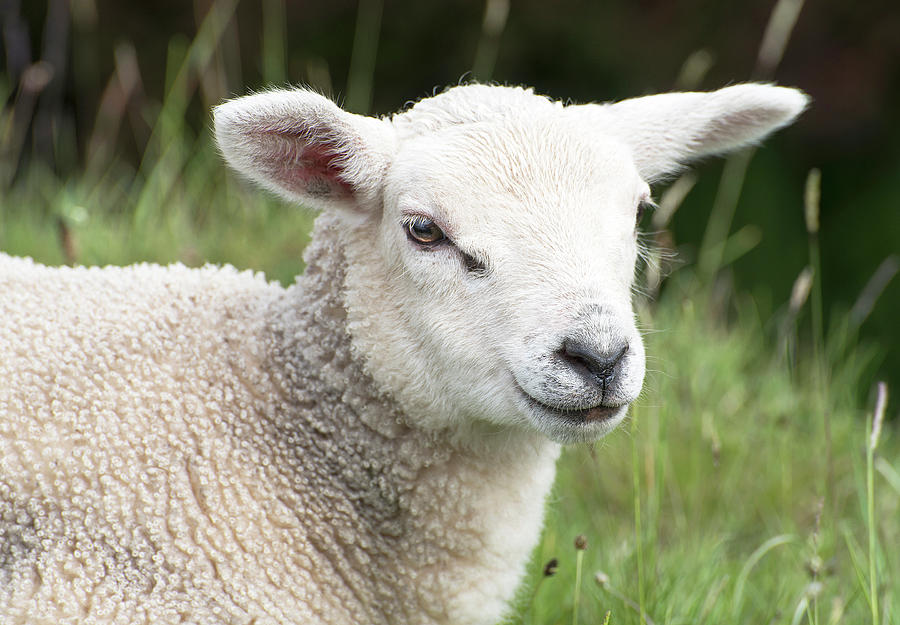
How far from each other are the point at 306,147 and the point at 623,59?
7.52 metres

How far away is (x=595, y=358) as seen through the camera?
225 cm

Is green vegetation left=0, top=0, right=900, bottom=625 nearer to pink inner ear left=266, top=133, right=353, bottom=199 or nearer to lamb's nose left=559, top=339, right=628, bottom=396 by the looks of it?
lamb's nose left=559, top=339, right=628, bottom=396

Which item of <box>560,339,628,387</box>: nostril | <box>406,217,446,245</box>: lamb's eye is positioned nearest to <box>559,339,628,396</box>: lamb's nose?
<box>560,339,628,387</box>: nostril

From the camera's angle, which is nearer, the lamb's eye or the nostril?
the nostril

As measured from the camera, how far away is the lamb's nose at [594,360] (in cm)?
225

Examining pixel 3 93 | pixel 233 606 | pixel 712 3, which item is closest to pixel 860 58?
pixel 712 3

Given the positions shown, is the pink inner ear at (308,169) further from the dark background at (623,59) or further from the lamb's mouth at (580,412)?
the dark background at (623,59)

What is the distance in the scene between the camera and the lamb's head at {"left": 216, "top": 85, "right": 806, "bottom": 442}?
233 centimetres

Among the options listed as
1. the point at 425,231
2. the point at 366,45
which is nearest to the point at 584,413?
the point at 425,231

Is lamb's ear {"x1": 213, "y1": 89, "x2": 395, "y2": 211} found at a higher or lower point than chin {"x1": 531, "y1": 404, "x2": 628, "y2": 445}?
higher

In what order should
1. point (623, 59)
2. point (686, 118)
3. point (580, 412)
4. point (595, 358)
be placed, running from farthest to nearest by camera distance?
point (623, 59) < point (686, 118) < point (580, 412) < point (595, 358)

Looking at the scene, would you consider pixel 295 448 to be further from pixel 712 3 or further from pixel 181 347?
pixel 712 3

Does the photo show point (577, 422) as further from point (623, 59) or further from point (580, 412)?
point (623, 59)

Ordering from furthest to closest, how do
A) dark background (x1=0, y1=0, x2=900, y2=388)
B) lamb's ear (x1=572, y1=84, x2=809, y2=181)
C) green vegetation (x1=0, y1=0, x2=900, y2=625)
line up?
dark background (x1=0, y1=0, x2=900, y2=388), green vegetation (x1=0, y1=0, x2=900, y2=625), lamb's ear (x1=572, y1=84, x2=809, y2=181)
